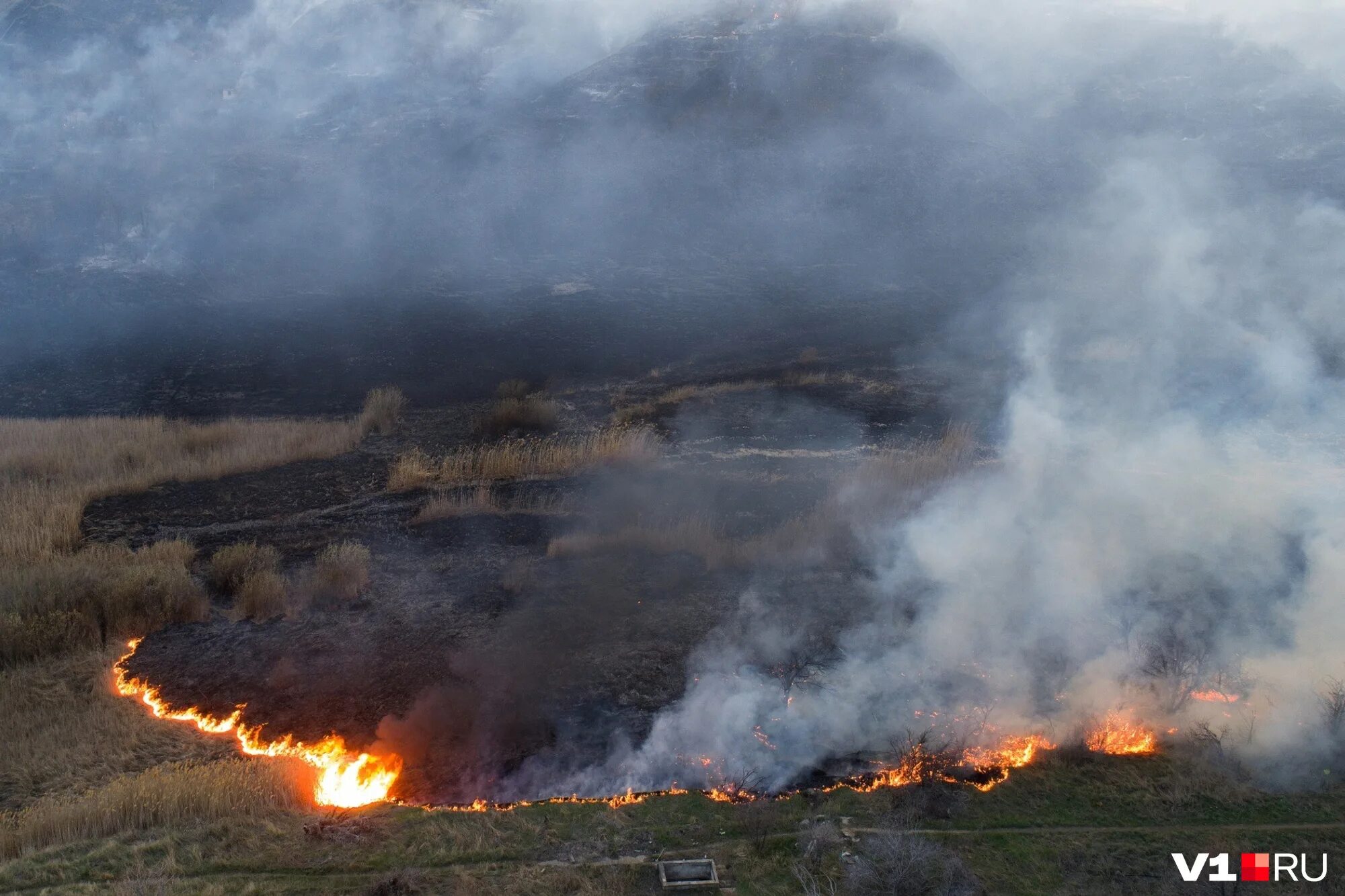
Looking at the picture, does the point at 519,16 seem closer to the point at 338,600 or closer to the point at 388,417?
the point at 388,417

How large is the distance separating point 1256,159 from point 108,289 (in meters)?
35.8

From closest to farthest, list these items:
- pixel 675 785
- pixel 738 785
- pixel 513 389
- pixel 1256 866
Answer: pixel 1256 866
pixel 738 785
pixel 675 785
pixel 513 389

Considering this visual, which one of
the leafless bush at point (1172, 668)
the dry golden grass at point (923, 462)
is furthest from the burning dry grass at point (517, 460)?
the leafless bush at point (1172, 668)

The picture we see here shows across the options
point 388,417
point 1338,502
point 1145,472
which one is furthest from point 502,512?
point 1338,502

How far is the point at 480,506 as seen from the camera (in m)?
12.6

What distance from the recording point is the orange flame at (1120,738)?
7410 millimetres

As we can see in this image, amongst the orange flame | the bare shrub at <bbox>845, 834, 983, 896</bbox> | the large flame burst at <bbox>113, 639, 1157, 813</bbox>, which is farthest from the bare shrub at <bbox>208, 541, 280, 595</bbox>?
the orange flame

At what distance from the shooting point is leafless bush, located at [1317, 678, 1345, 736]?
755 cm

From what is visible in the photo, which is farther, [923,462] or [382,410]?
[382,410]

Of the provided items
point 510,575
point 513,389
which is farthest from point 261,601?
point 513,389

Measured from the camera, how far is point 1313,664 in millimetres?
8539

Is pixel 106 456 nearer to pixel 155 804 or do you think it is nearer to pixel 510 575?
pixel 510 575

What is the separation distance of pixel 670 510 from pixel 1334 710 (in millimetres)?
7567

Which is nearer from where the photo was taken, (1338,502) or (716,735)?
(716,735)
